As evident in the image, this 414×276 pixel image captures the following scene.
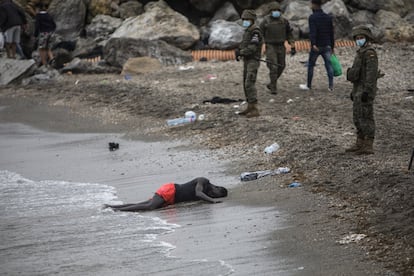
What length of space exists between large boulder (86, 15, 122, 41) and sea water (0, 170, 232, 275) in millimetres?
13363

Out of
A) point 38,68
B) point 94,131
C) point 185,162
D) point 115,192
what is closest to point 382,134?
point 185,162

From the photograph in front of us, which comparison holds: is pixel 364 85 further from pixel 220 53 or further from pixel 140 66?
pixel 220 53

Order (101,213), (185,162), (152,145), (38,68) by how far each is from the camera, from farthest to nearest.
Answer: (38,68)
(152,145)
(185,162)
(101,213)

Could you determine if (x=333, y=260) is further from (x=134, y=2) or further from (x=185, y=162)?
(x=134, y=2)

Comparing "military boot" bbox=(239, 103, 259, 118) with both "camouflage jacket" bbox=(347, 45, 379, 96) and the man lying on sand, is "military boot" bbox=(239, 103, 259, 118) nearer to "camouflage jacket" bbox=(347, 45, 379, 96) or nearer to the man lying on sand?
"camouflage jacket" bbox=(347, 45, 379, 96)

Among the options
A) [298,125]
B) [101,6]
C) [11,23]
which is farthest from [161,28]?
[298,125]

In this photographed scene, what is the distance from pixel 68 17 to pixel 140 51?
13.5 feet

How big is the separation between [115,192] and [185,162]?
1.56m

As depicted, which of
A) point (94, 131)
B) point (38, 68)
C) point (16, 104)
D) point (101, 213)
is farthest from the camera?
point (38, 68)

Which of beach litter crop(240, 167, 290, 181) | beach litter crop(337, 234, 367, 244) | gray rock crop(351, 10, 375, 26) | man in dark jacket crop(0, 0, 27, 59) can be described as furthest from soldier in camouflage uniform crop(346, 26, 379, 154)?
gray rock crop(351, 10, 375, 26)

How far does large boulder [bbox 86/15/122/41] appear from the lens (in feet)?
80.7

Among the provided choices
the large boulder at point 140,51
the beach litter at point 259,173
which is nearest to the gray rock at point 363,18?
the large boulder at point 140,51

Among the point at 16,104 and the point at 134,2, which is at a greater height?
the point at 134,2

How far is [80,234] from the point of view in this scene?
912 centimetres
